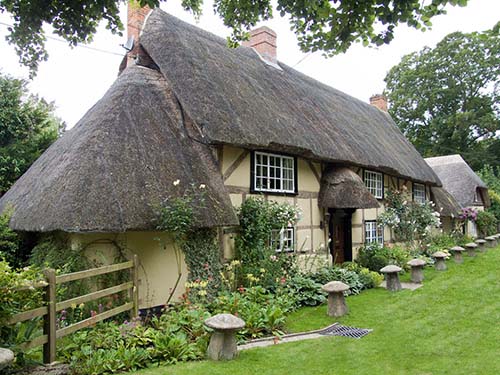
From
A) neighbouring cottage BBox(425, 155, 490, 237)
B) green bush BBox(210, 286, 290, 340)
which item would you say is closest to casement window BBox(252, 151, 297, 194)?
green bush BBox(210, 286, 290, 340)

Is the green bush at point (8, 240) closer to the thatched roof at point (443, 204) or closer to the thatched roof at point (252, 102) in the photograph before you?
the thatched roof at point (252, 102)

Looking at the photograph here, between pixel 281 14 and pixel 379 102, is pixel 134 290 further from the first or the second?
pixel 379 102

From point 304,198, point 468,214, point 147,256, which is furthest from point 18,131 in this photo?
point 468,214

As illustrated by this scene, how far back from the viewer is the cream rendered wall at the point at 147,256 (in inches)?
253

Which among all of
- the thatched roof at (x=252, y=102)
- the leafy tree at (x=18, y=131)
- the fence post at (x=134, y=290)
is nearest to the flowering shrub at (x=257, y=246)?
the thatched roof at (x=252, y=102)

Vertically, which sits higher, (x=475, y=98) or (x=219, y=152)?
(x=475, y=98)

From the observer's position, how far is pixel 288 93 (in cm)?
1191

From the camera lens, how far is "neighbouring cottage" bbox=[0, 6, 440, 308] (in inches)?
251

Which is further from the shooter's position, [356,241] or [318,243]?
[356,241]

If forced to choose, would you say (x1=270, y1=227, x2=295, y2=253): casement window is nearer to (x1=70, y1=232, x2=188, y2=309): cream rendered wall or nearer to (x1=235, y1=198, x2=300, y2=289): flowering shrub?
(x1=235, y1=198, x2=300, y2=289): flowering shrub

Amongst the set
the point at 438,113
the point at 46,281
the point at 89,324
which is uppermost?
the point at 438,113

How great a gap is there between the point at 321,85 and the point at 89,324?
13.3 meters

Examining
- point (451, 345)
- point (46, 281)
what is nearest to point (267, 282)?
point (451, 345)

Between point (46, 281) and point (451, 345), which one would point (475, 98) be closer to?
point (451, 345)
